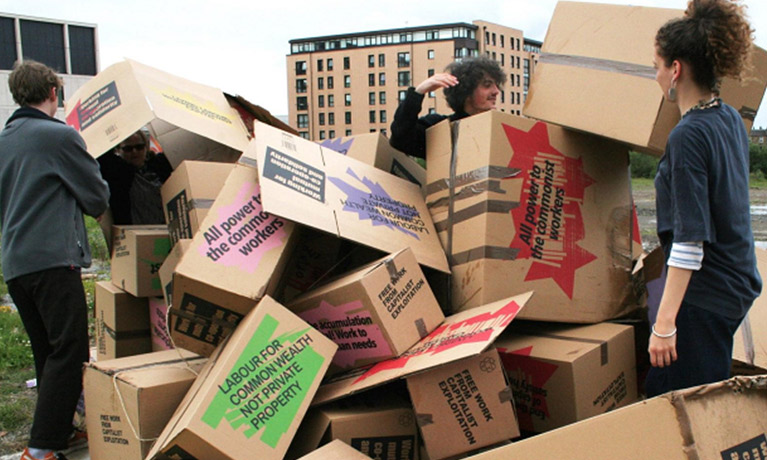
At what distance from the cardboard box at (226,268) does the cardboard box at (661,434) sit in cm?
98

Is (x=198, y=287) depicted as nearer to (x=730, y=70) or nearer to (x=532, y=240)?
(x=532, y=240)

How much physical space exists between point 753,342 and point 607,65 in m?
1.09

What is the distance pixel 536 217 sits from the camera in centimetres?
242

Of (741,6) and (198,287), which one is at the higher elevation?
(741,6)

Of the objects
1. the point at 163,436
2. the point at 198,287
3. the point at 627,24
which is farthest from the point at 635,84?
the point at 163,436

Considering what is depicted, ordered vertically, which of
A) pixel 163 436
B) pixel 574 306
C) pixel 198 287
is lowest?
pixel 163 436

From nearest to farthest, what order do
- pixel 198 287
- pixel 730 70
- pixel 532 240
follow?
pixel 730 70 < pixel 198 287 < pixel 532 240

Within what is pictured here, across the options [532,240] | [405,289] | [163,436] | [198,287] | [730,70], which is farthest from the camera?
[532,240]

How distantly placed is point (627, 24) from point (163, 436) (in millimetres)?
2034

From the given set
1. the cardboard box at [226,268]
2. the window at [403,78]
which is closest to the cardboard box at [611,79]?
the cardboard box at [226,268]

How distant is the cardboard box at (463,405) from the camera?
77.2 inches

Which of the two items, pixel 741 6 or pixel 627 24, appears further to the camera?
pixel 627 24

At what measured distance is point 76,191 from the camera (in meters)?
2.48

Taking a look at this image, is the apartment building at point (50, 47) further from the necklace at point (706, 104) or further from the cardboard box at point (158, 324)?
the necklace at point (706, 104)
